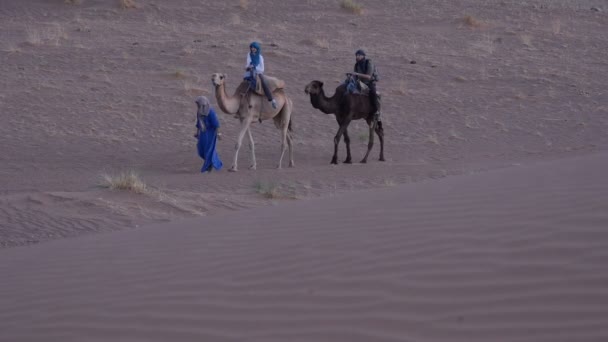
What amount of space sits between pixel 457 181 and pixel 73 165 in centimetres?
1040

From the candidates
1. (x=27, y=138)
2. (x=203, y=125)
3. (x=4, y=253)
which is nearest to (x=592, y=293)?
(x=4, y=253)

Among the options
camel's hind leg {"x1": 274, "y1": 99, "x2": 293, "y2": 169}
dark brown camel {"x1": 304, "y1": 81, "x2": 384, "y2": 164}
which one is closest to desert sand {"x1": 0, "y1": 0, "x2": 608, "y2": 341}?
camel's hind leg {"x1": 274, "y1": 99, "x2": 293, "y2": 169}

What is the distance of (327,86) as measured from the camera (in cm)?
2316

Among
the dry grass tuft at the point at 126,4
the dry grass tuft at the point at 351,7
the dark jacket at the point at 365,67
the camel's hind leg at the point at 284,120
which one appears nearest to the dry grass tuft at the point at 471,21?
the dry grass tuft at the point at 351,7

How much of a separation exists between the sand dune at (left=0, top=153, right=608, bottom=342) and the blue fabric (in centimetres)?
727

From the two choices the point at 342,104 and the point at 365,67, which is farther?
the point at 342,104

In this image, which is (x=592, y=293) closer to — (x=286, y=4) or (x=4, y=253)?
(x=4, y=253)

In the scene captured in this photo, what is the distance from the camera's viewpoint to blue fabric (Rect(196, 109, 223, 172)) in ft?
48.2

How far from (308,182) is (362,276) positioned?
9.22 meters

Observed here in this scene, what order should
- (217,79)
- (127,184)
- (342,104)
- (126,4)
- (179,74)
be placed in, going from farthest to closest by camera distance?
(126,4) < (179,74) < (342,104) < (217,79) < (127,184)

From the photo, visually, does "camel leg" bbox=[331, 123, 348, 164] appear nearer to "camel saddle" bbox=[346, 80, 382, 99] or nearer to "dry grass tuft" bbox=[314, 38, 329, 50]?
"camel saddle" bbox=[346, 80, 382, 99]

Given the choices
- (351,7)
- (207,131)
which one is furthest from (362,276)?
(351,7)

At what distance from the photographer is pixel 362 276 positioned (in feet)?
16.7

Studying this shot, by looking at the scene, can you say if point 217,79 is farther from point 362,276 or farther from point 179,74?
point 362,276
